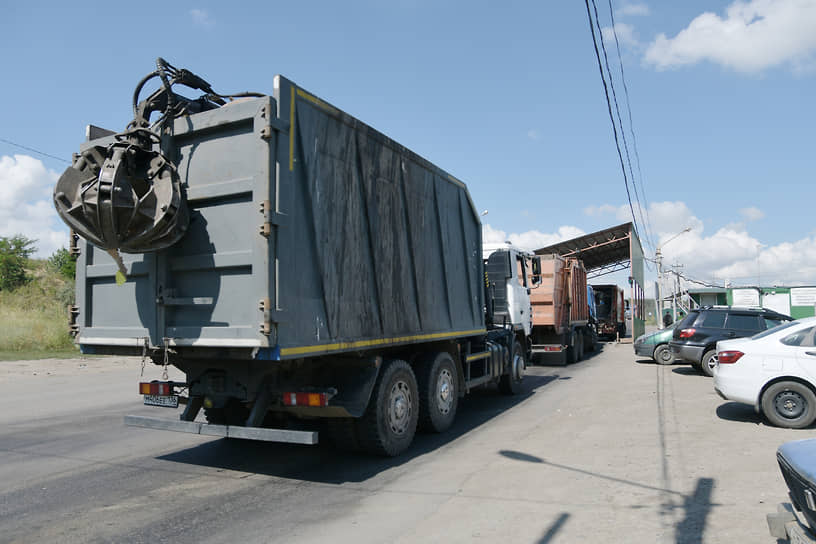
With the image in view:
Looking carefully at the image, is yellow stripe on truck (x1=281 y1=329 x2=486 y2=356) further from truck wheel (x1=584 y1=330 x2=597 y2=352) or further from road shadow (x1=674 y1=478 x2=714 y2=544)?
truck wheel (x1=584 y1=330 x2=597 y2=352)

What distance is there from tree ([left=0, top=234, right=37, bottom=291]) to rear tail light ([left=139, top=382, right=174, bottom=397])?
44.3 metres

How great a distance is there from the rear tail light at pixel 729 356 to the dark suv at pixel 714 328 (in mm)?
5567

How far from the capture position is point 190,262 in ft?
17.9

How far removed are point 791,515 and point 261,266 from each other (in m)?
4.02

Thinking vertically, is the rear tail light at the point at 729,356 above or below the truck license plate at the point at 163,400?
above

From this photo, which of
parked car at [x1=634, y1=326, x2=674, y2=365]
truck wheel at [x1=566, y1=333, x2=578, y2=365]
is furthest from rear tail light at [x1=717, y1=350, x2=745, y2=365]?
truck wheel at [x1=566, y1=333, x2=578, y2=365]

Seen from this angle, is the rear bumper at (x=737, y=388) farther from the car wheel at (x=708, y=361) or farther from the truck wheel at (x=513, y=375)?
the car wheel at (x=708, y=361)

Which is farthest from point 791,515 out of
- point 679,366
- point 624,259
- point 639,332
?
point 624,259

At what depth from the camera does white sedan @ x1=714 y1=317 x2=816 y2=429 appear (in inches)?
303

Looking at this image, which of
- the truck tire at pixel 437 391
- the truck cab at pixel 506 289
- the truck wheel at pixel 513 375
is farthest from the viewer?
the truck cab at pixel 506 289

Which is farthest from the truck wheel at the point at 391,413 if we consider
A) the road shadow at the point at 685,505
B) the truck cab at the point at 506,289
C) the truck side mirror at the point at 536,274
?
the truck side mirror at the point at 536,274

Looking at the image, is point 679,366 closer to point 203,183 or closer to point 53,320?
point 203,183

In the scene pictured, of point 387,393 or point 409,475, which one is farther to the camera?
point 387,393

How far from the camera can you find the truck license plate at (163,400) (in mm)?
6172
